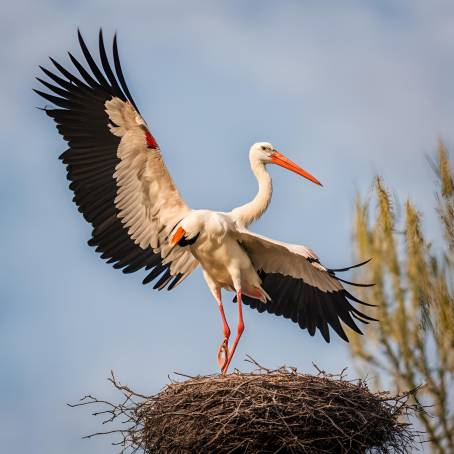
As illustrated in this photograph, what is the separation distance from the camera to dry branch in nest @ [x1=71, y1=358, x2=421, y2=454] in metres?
10.1

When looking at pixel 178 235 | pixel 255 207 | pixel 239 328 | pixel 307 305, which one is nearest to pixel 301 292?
pixel 307 305

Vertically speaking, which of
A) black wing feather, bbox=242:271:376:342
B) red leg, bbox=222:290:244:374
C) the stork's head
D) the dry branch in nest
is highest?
the stork's head

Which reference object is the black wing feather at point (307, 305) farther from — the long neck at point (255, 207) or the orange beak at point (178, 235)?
the orange beak at point (178, 235)

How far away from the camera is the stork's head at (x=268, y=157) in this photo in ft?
41.5

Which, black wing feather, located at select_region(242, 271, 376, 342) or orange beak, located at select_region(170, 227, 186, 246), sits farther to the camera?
black wing feather, located at select_region(242, 271, 376, 342)

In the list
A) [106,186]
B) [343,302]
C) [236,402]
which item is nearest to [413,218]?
[343,302]

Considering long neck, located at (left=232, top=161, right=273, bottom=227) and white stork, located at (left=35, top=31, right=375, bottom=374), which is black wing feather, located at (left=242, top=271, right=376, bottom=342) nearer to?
white stork, located at (left=35, top=31, right=375, bottom=374)

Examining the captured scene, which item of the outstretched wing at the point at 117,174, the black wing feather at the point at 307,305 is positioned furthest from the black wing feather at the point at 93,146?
the black wing feather at the point at 307,305

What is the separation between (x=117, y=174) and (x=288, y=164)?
1.91 meters

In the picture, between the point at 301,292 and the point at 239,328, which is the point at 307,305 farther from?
the point at 239,328

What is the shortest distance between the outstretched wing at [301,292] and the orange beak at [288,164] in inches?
39.6

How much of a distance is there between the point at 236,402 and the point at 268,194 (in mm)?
2832

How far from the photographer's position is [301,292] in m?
12.6

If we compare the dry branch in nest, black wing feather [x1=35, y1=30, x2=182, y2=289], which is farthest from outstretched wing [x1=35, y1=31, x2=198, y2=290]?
the dry branch in nest
